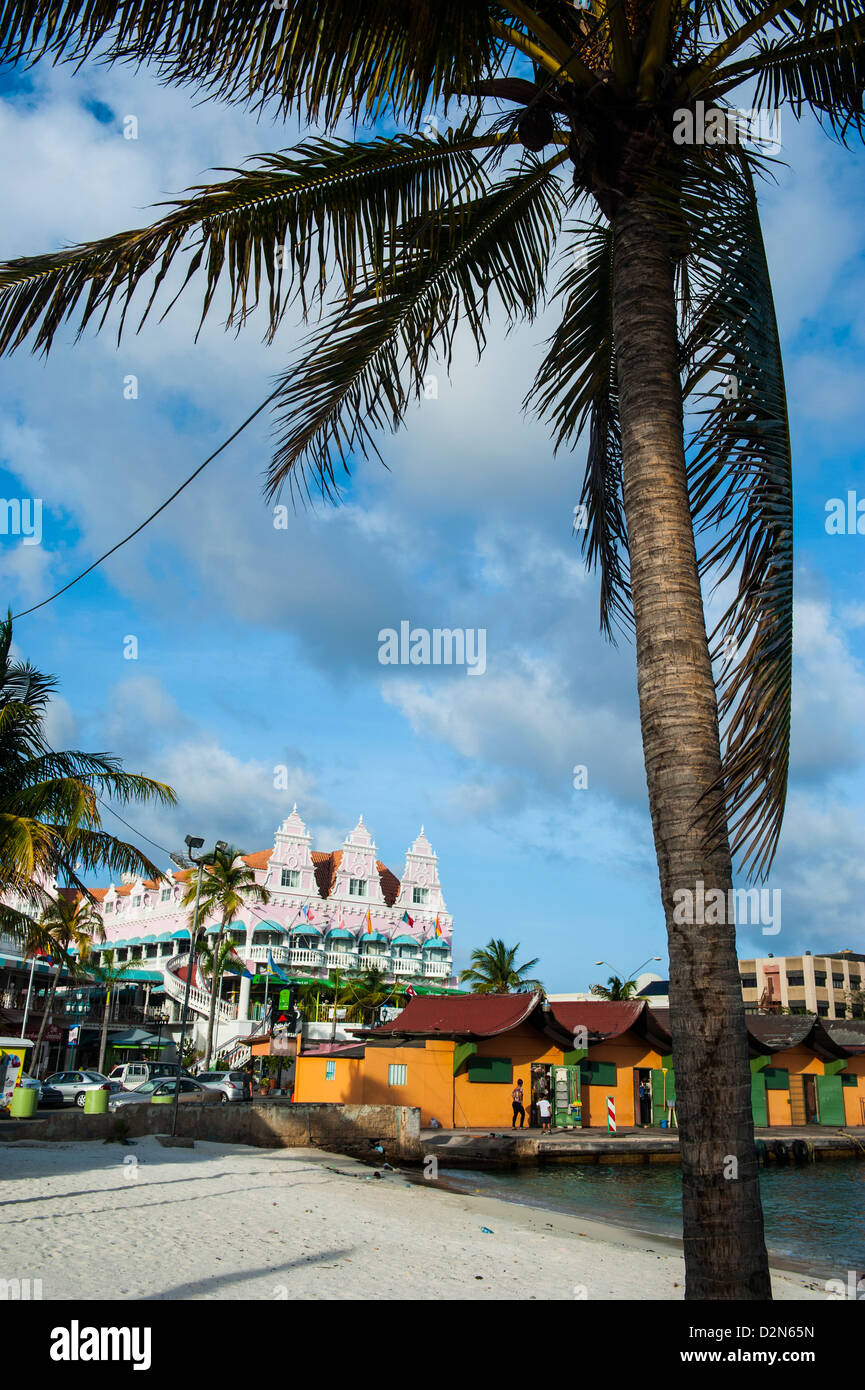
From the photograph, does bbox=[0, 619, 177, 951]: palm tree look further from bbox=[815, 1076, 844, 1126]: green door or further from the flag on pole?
the flag on pole

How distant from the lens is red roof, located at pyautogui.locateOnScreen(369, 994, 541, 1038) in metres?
30.8

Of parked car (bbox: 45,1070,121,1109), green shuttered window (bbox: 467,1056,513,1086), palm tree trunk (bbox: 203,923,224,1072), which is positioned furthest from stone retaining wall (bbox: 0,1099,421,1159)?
palm tree trunk (bbox: 203,923,224,1072)

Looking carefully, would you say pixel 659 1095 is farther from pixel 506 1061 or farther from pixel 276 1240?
pixel 276 1240

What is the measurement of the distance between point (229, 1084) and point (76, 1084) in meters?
6.84

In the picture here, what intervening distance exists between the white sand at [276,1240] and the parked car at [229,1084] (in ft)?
58.7

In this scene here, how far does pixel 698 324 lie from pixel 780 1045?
129 ft

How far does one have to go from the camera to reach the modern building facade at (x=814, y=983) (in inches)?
4274

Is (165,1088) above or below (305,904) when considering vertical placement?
below

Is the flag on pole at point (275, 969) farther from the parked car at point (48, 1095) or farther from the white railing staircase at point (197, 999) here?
the parked car at point (48, 1095)

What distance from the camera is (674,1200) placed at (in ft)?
73.5

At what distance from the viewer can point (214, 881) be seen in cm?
5150

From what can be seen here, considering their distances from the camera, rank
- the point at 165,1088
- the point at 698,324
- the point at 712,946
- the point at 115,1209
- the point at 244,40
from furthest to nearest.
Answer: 1. the point at 165,1088
2. the point at 115,1209
3. the point at 698,324
4. the point at 244,40
5. the point at 712,946
